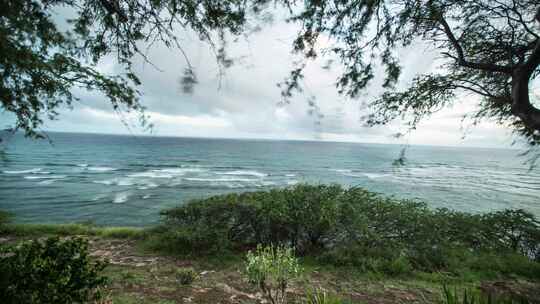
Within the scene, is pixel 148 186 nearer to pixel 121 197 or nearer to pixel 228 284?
pixel 121 197

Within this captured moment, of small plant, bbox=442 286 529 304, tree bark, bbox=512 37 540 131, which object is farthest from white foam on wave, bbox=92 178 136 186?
tree bark, bbox=512 37 540 131

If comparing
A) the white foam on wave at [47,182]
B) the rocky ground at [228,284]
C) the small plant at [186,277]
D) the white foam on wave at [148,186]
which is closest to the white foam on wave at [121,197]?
the white foam on wave at [148,186]

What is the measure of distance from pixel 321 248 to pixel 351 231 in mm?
864

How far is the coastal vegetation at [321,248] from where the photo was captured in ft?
13.0

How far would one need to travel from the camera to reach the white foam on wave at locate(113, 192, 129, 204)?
72.6 ft

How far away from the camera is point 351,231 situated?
547 cm

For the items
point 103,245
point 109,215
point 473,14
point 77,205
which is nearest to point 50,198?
point 77,205

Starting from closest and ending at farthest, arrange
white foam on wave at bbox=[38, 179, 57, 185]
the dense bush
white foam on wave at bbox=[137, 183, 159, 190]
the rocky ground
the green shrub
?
the green shrub, the rocky ground, the dense bush, white foam on wave at bbox=[137, 183, 159, 190], white foam on wave at bbox=[38, 179, 57, 185]

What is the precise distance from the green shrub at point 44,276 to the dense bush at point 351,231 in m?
2.88

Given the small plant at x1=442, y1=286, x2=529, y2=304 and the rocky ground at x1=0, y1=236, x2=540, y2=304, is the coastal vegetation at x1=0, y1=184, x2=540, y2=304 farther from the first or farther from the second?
the small plant at x1=442, y1=286, x2=529, y2=304

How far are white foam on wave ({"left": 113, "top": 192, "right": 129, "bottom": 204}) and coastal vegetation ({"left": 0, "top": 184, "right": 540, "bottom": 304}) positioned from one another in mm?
16750

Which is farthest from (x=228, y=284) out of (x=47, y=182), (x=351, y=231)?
(x=47, y=182)

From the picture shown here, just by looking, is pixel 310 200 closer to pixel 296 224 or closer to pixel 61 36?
pixel 296 224

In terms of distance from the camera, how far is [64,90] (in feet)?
9.33
